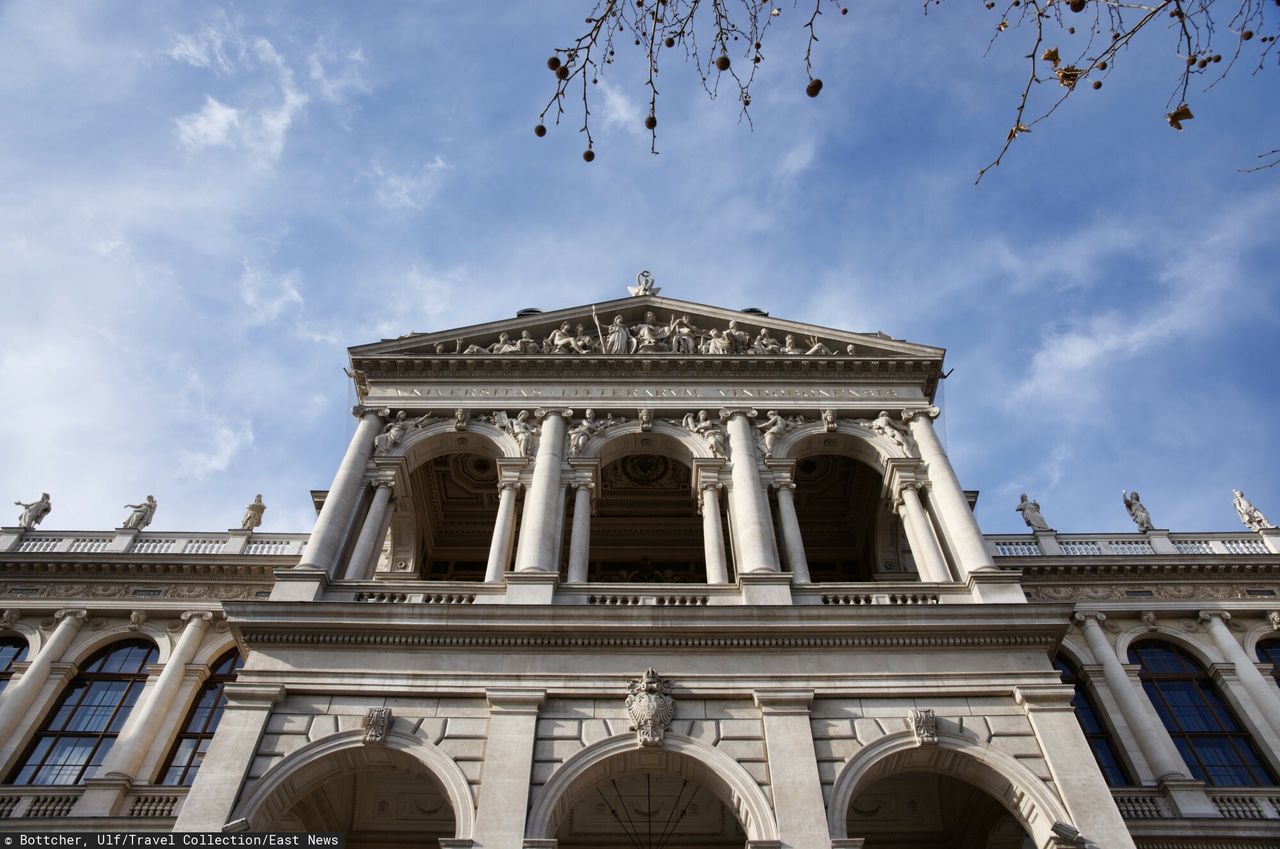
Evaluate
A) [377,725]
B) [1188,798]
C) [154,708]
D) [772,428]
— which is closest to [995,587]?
[1188,798]

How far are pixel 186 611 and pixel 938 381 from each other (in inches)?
808

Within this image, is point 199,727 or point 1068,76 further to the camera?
point 199,727

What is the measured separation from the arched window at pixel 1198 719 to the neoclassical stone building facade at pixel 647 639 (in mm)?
87

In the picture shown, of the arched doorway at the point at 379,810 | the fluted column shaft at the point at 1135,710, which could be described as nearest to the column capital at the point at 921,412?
the fluted column shaft at the point at 1135,710

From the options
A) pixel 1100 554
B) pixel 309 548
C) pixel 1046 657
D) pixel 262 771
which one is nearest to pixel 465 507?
pixel 309 548

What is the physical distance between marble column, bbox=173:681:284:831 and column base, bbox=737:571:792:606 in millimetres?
8836

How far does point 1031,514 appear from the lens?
2802cm

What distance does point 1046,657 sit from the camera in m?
17.4

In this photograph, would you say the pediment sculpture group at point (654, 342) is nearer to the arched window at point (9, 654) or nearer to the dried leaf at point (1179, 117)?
the arched window at point (9, 654)

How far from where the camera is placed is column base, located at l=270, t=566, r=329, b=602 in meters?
18.4

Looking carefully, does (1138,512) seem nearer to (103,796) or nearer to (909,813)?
(909,813)

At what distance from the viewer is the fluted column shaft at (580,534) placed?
19.7 meters

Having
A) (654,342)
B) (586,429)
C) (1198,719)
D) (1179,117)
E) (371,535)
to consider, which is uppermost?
(654,342)

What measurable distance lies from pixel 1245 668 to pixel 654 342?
1674cm
